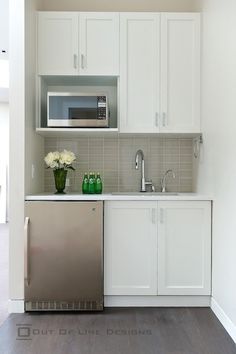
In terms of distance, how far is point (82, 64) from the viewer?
9.86ft

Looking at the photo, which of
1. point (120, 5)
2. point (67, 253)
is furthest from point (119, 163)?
point (120, 5)

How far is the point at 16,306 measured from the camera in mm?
2711

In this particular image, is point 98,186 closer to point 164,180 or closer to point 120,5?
point 164,180

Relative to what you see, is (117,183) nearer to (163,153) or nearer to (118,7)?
(163,153)

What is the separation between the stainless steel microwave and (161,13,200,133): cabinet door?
0.55m

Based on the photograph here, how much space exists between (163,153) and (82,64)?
1.16m

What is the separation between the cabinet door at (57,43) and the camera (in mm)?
2990

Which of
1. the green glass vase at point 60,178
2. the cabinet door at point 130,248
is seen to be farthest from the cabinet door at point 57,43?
the cabinet door at point 130,248

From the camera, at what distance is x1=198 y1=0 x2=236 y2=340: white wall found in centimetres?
228

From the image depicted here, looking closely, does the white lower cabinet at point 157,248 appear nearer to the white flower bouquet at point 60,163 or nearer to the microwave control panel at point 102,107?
the white flower bouquet at point 60,163

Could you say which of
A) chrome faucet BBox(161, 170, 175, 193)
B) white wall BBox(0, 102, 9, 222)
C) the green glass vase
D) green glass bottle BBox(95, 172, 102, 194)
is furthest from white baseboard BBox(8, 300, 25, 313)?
white wall BBox(0, 102, 9, 222)

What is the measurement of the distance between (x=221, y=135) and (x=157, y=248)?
1.02 m

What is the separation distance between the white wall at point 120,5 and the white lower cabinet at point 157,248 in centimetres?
201

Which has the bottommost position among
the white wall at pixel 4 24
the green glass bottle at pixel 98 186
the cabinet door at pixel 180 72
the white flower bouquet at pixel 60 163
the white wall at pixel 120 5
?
the green glass bottle at pixel 98 186
